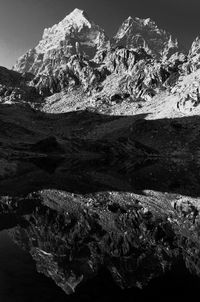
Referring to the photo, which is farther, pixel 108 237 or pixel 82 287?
pixel 108 237

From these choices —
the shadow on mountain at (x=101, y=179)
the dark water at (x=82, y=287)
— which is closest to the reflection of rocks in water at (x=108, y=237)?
the dark water at (x=82, y=287)

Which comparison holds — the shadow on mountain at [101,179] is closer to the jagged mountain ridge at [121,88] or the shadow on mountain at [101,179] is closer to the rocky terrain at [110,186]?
the rocky terrain at [110,186]

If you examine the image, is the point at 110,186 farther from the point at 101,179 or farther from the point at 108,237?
the point at 108,237

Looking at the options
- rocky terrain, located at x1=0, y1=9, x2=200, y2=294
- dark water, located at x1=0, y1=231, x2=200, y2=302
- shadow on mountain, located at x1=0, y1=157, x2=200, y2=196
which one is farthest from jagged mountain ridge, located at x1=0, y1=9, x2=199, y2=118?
dark water, located at x1=0, y1=231, x2=200, y2=302

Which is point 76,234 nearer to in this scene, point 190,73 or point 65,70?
point 190,73

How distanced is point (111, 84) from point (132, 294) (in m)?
164

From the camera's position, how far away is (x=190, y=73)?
160 meters

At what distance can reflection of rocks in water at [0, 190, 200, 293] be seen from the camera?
22609 millimetres

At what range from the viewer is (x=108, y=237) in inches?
1114

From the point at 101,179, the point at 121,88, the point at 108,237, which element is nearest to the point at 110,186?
the point at 101,179

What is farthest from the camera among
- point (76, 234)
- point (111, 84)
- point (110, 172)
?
point (111, 84)

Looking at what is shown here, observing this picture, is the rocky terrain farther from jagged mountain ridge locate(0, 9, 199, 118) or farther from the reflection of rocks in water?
jagged mountain ridge locate(0, 9, 199, 118)

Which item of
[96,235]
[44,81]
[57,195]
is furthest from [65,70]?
[96,235]

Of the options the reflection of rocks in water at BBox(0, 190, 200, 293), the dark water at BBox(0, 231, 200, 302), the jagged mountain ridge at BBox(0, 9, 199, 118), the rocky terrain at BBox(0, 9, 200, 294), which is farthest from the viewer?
the jagged mountain ridge at BBox(0, 9, 199, 118)
